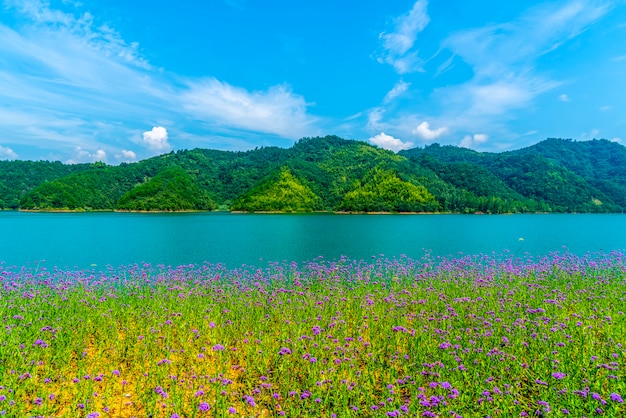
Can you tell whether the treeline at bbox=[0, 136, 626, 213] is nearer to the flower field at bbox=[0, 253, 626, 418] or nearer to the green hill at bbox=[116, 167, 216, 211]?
the green hill at bbox=[116, 167, 216, 211]

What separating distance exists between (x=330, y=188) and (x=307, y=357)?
153m

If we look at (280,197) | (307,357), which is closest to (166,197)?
(280,197)

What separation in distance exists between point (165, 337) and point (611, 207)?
188 m

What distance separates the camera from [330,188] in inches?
6196

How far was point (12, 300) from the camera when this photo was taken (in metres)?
7.15

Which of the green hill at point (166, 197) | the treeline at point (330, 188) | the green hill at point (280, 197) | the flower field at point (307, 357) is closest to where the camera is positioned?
the flower field at point (307, 357)

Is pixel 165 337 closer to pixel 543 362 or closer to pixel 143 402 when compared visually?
pixel 143 402

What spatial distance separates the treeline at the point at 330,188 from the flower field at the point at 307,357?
119 meters

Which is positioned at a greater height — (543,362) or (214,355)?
(543,362)

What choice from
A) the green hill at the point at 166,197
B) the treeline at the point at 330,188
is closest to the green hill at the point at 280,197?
the treeline at the point at 330,188

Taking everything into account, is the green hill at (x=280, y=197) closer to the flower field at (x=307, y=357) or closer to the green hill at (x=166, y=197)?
the green hill at (x=166, y=197)

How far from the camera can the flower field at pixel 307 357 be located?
4105 millimetres

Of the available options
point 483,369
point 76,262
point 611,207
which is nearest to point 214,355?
point 483,369

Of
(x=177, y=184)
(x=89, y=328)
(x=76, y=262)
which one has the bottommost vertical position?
(x=76, y=262)
